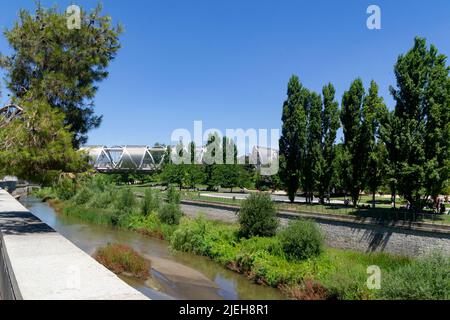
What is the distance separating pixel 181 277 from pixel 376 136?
20.0m

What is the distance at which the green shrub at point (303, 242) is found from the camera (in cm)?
2316

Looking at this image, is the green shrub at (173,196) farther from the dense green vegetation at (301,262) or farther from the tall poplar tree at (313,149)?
the tall poplar tree at (313,149)

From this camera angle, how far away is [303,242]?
76.4ft

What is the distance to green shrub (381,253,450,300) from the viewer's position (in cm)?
1463

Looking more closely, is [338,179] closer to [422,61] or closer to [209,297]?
[422,61]

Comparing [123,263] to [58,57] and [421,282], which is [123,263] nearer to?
[58,57]

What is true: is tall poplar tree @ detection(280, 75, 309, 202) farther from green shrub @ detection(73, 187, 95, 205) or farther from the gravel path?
green shrub @ detection(73, 187, 95, 205)

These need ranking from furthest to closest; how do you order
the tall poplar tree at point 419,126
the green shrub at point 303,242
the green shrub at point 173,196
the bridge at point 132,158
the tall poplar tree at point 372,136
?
the bridge at point 132,158 < the green shrub at point 173,196 < the tall poplar tree at point 372,136 < the tall poplar tree at point 419,126 < the green shrub at point 303,242

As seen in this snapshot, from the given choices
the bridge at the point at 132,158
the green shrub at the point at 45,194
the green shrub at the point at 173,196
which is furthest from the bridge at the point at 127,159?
the green shrub at the point at 173,196

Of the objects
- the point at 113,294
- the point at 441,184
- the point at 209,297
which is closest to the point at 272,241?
the point at 209,297

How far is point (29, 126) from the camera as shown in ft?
56.7

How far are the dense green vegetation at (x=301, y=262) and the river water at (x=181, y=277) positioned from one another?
2.61ft
